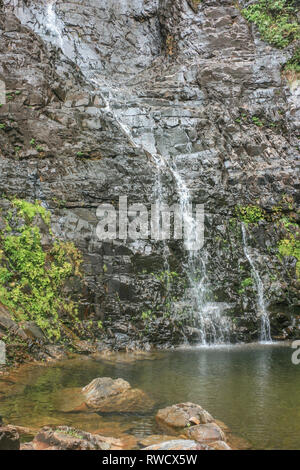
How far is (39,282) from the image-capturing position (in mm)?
11055

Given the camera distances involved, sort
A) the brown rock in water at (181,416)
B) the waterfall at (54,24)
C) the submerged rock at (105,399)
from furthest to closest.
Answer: the waterfall at (54,24) < the submerged rock at (105,399) < the brown rock in water at (181,416)

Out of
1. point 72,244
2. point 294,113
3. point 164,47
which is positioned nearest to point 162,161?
point 72,244

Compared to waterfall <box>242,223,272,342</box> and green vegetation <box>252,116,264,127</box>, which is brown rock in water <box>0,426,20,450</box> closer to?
waterfall <box>242,223,272,342</box>

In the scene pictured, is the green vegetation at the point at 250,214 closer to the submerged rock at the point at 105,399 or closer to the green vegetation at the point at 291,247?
the green vegetation at the point at 291,247

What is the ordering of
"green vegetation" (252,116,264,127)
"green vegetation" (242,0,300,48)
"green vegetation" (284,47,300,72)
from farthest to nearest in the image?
1. "green vegetation" (242,0,300,48)
2. "green vegetation" (284,47,300,72)
3. "green vegetation" (252,116,264,127)

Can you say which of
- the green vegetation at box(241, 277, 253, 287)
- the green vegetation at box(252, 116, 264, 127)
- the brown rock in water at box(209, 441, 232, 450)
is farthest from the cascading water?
the brown rock in water at box(209, 441, 232, 450)

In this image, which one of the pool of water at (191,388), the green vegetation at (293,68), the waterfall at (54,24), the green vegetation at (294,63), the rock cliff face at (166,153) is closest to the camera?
the pool of water at (191,388)

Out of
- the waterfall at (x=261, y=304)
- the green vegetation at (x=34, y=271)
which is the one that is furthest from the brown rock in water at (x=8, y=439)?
the waterfall at (x=261, y=304)

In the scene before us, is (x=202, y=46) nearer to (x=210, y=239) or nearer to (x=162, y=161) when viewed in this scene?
(x=162, y=161)

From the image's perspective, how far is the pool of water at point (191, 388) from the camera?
18.6ft

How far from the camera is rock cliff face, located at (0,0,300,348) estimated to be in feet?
41.1

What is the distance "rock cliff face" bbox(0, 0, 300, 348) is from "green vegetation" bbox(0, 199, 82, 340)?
0.56m

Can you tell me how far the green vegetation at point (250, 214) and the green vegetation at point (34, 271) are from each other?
263 inches

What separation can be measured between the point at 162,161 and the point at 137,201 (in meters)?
2.82
